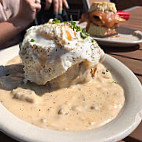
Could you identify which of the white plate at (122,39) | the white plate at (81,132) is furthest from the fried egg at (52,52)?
the white plate at (122,39)

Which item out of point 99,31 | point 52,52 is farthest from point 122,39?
point 52,52

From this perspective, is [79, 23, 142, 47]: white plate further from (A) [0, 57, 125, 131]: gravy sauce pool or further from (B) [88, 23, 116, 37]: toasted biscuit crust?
(A) [0, 57, 125, 131]: gravy sauce pool

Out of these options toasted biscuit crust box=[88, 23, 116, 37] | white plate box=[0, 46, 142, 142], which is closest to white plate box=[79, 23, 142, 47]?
toasted biscuit crust box=[88, 23, 116, 37]

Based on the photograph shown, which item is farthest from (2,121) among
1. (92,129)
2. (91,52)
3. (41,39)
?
(91,52)

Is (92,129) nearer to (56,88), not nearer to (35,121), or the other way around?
(35,121)

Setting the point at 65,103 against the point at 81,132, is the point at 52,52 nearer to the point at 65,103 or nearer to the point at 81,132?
the point at 65,103

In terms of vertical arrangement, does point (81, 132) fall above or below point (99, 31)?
above
